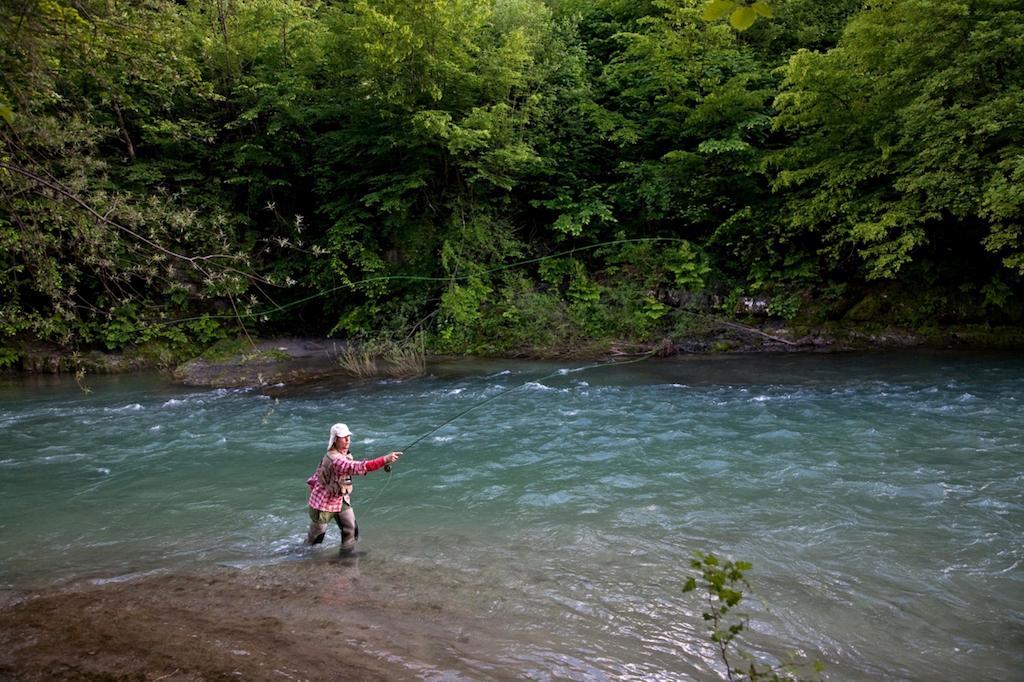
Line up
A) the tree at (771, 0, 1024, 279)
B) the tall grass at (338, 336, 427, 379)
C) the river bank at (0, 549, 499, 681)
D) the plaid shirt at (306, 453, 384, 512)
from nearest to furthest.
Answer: the river bank at (0, 549, 499, 681) → the plaid shirt at (306, 453, 384, 512) → the tree at (771, 0, 1024, 279) → the tall grass at (338, 336, 427, 379)

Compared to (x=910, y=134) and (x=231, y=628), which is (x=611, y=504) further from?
(x=910, y=134)

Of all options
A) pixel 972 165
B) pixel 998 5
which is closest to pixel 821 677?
pixel 972 165

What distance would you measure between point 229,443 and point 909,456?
8950 millimetres

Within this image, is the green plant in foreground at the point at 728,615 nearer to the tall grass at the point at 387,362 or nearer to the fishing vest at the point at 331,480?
the fishing vest at the point at 331,480

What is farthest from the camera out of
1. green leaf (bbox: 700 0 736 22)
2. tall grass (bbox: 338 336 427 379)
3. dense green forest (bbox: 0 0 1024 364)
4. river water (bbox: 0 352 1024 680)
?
tall grass (bbox: 338 336 427 379)

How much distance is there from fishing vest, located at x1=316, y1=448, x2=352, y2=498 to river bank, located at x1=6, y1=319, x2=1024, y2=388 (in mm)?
8518

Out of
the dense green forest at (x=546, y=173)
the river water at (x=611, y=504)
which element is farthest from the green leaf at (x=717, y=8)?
the dense green forest at (x=546, y=173)

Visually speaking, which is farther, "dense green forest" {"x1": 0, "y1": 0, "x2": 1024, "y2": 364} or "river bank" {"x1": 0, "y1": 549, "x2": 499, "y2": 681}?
"dense green forest" {"x1": 0, "y1": 0, "x2": 1024, "y2": 364}

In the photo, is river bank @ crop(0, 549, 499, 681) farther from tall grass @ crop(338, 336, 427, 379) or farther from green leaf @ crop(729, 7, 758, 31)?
tall grass @ crop(338, 336, 427, 379)

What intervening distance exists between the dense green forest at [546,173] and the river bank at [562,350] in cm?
36

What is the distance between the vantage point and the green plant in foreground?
2.65 meters

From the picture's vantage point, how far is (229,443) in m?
9.84

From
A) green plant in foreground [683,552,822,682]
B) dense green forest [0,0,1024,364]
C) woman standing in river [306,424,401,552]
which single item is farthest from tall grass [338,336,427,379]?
green plant in foreground [683,552,822,682]

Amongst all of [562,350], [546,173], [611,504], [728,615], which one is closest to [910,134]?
[562,350]
